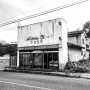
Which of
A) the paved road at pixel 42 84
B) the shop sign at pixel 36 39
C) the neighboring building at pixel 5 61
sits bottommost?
the paved road at pixel 42 84

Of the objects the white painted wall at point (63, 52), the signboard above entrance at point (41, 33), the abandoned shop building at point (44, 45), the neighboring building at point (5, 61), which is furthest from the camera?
the neighboring building at point (5, 61)

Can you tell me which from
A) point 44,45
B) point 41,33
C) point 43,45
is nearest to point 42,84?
point 44,45

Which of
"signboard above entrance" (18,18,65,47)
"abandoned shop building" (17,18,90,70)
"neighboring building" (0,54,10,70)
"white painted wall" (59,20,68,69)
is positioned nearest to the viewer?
"white painted wall" (59,20,68,69)

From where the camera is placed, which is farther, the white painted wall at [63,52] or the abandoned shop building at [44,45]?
the abandoned shop building at [44,45]

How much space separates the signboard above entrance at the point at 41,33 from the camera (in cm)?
2154

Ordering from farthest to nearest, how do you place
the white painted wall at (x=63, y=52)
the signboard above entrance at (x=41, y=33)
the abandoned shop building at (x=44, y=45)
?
1. the signboard above entrance at (x=41, y=33)
2. the abandoned shop building at (x=44, y=45)
3. the white painted wall at (x=63, y=52)

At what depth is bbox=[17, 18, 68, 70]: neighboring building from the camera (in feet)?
69.4

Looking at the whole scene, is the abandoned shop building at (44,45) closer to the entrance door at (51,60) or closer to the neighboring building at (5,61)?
the entrance door at (51,60)

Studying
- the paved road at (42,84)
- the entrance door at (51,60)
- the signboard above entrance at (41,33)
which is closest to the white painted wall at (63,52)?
the signboard above entrance at (41,33)

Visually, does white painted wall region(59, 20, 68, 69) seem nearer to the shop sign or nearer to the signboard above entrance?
the signboard above entrance

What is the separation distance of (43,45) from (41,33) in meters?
2.02

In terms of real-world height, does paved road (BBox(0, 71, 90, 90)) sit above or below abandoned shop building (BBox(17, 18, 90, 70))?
below

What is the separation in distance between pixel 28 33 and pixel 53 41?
519cm

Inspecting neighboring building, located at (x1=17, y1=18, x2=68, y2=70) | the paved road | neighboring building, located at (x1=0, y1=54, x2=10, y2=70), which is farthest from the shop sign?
the paved road
